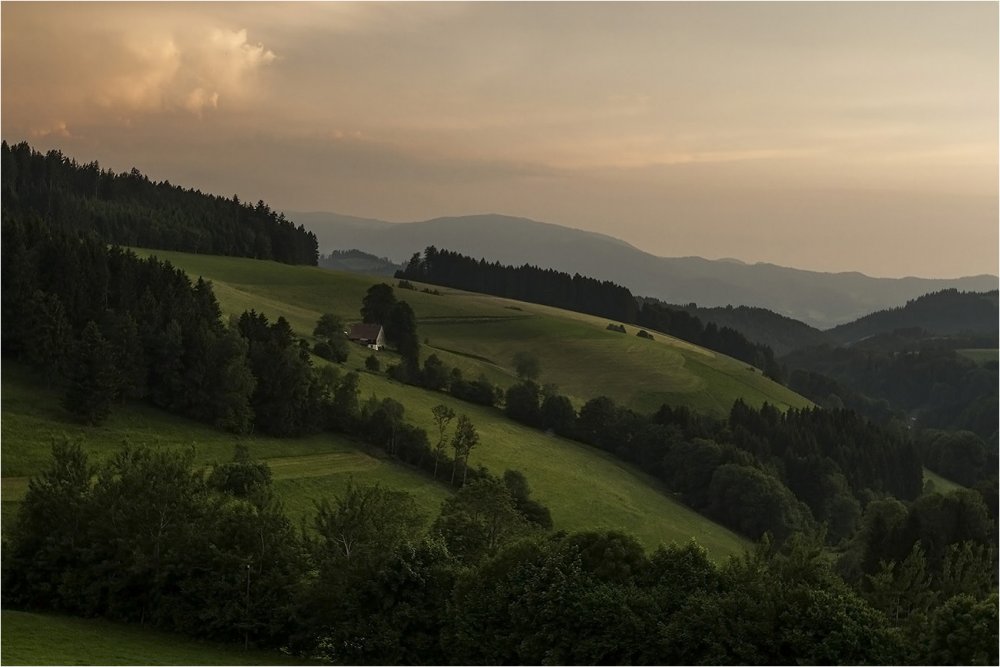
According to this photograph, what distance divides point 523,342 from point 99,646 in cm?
13660

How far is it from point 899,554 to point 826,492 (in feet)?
147

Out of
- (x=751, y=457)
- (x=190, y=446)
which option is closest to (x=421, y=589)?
(x=190, y=446)

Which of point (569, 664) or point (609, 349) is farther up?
point (609, 349)

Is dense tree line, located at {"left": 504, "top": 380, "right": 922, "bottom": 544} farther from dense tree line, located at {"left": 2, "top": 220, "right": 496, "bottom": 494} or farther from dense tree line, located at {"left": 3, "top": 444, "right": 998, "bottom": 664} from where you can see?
dense tree line, located at {"left": 3, "top": 444, "right": 998, "bottom": 664}

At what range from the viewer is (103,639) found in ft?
129

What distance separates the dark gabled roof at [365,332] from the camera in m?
137

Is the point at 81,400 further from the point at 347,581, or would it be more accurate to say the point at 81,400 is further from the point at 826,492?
the point at 826,492

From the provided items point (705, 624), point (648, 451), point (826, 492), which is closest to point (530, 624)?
point (705, 624)

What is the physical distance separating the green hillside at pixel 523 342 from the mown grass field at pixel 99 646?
91367 mm

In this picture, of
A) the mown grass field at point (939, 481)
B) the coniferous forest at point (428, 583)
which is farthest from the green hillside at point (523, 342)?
the coniferous forest at point (428, 583)

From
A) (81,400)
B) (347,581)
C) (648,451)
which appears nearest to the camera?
(347,581)

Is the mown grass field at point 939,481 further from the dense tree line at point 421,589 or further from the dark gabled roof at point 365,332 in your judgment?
the dense tree line at point 421,589

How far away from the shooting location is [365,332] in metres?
138

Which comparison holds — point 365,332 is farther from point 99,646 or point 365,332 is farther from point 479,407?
point 99,646
